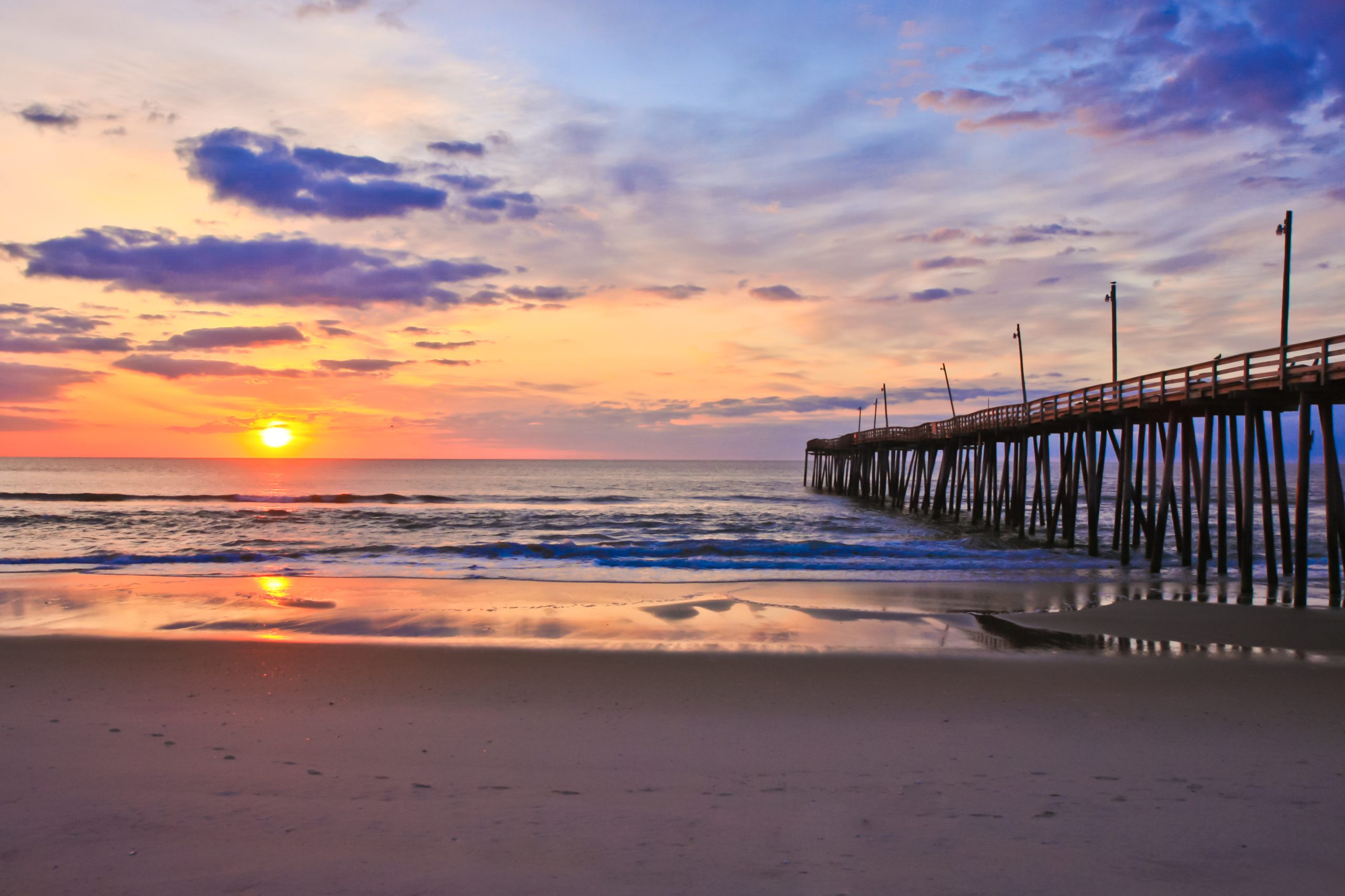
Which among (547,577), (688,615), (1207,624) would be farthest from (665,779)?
(547,577)

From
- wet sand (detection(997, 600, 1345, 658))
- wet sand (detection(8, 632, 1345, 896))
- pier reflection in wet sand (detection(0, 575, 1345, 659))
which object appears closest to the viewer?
wet sand (detection(8, 632, 1345, 896))

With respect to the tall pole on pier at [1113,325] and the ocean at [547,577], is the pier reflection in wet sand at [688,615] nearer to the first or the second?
the ocean at [547,577]

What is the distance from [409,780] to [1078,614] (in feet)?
34.1

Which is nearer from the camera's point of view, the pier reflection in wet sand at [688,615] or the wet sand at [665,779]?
the wet sand at [665,779]

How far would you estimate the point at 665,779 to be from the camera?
502 centimetres

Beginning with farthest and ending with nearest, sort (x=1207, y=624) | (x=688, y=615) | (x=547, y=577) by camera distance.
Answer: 1. (x=547, y=577)
2. (x=688, y=615)
3. (x=1207, y=624)

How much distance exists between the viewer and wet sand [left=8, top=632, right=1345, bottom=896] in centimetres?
384

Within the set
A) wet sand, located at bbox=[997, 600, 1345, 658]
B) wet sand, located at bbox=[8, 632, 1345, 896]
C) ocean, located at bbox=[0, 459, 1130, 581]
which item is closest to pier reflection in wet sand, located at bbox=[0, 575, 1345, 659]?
wet sand, located at bbox=[997, 600, 1345, 658]

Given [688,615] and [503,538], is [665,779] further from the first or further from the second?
[503,538]

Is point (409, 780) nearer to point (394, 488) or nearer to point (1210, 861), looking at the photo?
point (1210, 861)

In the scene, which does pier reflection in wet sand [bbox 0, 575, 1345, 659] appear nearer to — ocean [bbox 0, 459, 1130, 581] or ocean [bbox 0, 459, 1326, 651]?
ocean [bbox 0, 459, 1326, 651]

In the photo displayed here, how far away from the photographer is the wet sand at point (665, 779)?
3844 millimetres

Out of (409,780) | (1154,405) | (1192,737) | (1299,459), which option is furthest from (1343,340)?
(409,780)

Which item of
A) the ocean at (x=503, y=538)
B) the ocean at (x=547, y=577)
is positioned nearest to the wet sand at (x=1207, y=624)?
the ocean at (x=547, y=577)
